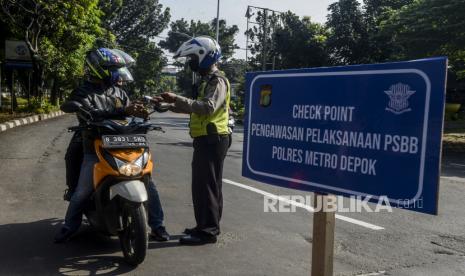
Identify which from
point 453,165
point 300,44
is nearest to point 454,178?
point 453,165

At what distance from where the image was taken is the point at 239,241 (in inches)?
184

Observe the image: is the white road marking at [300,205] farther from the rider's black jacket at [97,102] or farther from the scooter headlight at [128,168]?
the rider's black jacket at [97,102]

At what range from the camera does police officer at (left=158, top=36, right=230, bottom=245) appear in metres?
4.44

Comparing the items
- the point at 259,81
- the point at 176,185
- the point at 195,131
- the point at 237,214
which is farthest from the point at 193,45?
the point at 176,185

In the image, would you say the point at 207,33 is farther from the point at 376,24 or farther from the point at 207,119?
the point at 207,119

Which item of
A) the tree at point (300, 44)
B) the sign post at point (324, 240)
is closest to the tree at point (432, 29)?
the sign post at point (324, 240)

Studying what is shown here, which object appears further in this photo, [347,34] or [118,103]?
[347,34]

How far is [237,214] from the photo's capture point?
5.77 metres

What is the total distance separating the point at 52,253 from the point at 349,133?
9.13ft

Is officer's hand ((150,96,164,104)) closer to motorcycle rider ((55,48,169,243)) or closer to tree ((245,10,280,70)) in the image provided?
motorcycle rider ((55,48,169,243))

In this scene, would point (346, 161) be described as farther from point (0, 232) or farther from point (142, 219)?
point (0, 232)

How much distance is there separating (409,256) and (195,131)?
7.07ft

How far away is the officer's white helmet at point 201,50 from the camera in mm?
4449

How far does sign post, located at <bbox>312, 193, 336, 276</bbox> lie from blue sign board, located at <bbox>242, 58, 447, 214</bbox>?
0.38 ft
